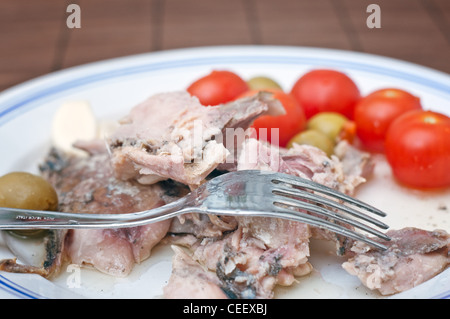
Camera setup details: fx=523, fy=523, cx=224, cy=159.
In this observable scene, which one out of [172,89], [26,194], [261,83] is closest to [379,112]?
[261,83]

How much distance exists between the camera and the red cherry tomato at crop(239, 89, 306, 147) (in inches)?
110

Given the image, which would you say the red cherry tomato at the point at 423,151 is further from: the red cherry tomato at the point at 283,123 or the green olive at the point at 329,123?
the red cherry tomato at the point at 283,123

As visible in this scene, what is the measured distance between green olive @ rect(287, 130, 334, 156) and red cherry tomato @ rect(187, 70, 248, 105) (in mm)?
457

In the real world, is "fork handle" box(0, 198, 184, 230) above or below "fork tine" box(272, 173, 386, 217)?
below

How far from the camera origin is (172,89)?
3453 millimetres

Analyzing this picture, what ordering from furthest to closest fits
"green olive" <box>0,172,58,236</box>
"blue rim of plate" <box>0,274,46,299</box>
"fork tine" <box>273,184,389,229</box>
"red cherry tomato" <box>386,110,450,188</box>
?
"red cherry tomato" <box>386,110,450,188</box>, "green olive" <box>0,172,58,236</box>, "fork tine" <box>273,184,389,229</box>, "blue rim of plate" <box>0,274,46,299</box>

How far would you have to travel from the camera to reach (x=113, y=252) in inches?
83.6

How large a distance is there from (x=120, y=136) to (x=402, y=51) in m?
2.96

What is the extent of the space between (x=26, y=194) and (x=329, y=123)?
163 centimetres

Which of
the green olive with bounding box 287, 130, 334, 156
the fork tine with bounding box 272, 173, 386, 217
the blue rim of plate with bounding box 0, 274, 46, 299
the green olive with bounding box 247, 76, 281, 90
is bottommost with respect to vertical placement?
the blue rim of plate with bounding box 0, 274, 46, 299

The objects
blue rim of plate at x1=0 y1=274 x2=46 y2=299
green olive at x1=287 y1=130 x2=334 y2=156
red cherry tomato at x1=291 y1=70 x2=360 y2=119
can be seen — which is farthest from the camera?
red cherry tomato at x1=291 y1=70 x2=360 y2=119

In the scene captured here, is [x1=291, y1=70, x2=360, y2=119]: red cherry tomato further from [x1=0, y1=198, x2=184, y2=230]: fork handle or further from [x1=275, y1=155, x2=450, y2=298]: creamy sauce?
[x1=0, y1=198, x2=184, y2=230]: fork handle

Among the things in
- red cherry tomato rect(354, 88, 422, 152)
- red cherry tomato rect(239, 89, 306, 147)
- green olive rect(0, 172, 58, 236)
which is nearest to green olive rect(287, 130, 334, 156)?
red cherry tomato rect(239, 89, 306, 147)
